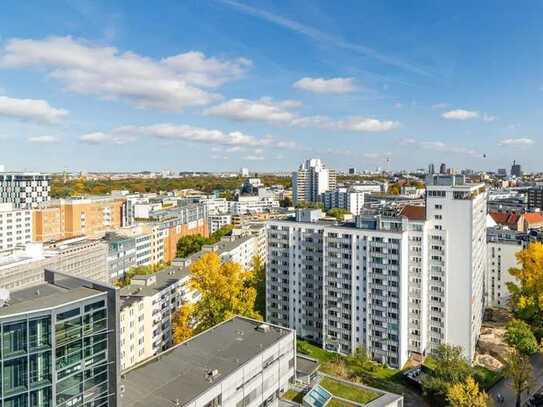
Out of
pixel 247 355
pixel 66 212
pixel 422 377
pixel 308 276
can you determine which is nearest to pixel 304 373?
pixel 247 355

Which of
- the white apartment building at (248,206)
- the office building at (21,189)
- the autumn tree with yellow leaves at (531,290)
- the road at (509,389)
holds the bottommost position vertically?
the road at (509,389)

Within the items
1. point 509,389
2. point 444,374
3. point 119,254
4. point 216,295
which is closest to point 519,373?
point 444,374

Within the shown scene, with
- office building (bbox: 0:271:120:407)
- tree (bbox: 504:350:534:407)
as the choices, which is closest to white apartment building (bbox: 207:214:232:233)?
tree (bbox: 504:350:534:407)

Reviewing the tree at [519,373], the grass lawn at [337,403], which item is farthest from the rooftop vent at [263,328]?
the tree at [519,373]

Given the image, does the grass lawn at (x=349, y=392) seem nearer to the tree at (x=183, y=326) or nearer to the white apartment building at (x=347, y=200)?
the tree at (x=183, y=326)

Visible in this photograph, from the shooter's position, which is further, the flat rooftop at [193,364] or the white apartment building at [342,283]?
the white apartment building at [342,283]

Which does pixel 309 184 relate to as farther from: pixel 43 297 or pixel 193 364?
pixel 43 297

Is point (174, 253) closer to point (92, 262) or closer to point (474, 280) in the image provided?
point (92, 262)

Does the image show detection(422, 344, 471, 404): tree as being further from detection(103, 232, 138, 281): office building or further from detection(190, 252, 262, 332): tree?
detection(103, 232, 138, 281): office building
